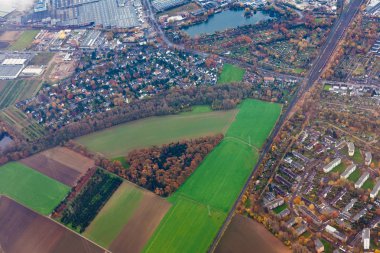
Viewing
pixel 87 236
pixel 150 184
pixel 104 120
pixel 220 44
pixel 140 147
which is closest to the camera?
pixel 87 236

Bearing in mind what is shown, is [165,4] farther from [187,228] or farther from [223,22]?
[187,228]

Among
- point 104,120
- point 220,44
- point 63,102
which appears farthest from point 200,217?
point 220,44

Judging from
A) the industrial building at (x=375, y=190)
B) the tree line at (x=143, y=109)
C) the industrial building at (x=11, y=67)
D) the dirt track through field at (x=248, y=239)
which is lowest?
the dirt track through field at (x=248, y=239)

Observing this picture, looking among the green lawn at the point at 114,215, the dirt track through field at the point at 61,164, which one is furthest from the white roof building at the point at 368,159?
the dirt track through field at the point at 61,164

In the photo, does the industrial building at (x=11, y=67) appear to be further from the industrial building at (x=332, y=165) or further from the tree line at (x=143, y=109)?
the industrial building at (x=332, y=165)

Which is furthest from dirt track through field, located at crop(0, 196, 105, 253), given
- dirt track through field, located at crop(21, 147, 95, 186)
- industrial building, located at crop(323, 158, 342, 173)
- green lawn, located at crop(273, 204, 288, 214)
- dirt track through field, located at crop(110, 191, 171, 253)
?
industrial building, located at crop(323, 158, 342, 173)

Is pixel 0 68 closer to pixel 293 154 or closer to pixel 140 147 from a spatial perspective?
pixel 140 147

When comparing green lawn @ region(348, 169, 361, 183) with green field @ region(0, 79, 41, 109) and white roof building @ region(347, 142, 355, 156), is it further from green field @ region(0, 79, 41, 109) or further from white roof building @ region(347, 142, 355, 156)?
green field @ region(0, 79, 41, 109)
